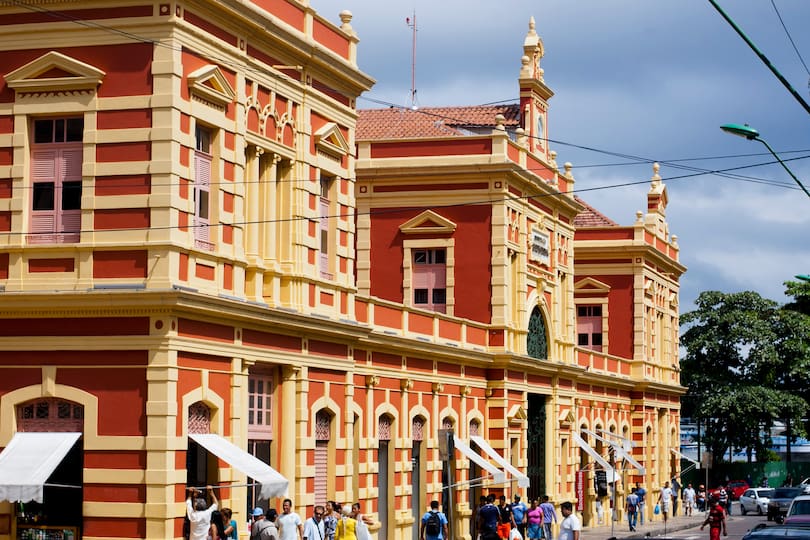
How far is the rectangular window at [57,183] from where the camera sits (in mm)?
25766

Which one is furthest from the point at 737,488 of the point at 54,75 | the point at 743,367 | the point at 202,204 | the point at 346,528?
the point at 54,75

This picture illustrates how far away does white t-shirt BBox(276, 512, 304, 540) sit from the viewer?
88.1 ft

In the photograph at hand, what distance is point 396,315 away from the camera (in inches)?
1464

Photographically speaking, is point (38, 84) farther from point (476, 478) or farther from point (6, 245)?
point (476, 478)

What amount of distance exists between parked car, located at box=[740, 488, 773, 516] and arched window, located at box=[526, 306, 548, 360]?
28.1 metres

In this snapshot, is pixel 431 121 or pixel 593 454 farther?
pixel 593 454

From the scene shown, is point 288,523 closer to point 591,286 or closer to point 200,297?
point 200,297

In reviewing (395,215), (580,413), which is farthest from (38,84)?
(580,413)

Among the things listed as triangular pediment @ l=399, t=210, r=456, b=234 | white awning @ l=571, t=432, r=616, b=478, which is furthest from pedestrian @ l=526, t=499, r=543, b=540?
white awning @ l=571, t=432, r=616, b=478

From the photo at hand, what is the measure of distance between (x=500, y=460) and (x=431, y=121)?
Answer: 12.3m

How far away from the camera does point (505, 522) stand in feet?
122

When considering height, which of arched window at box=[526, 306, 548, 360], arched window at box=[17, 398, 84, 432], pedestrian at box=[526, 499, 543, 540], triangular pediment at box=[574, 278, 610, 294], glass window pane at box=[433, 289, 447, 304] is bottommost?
pedestrian at box=[526, 499, 543, 540]

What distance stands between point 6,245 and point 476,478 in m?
19.4

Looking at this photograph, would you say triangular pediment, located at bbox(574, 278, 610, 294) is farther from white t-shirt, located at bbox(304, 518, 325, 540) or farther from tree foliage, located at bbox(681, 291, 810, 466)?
white t-shirt, located at bbox(304, 518, 325, 540)
